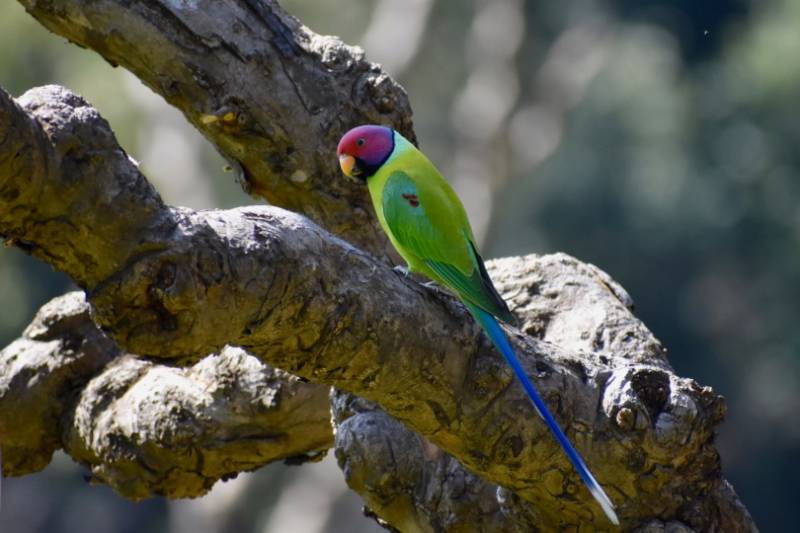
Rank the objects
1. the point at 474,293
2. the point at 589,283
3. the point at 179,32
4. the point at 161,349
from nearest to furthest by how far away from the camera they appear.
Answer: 1. the point at 161,349
2. the point at 474,293
3. the point at 179,32
4. the point at 589,283

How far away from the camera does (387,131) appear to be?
3.48 metres

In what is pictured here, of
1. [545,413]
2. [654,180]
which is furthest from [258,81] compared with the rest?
[654,180]

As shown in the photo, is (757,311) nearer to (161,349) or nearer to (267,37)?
(267,37)

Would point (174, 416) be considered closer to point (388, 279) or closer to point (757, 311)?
point (388, 279)

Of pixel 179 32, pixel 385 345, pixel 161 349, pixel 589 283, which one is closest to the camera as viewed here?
pixel 161 349

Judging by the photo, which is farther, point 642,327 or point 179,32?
point 642,327

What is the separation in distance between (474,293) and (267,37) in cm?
90

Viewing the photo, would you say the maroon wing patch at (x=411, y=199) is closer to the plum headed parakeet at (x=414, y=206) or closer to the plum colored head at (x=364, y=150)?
the plum headed parakeet at (x=414, y=206)

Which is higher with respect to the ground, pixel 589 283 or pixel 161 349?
pixel 589 283

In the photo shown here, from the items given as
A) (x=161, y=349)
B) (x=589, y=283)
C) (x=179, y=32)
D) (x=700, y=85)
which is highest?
(x=700, y=85)

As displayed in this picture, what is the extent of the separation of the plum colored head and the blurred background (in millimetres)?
9574

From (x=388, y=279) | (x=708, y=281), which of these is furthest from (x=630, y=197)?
(x=388, y=279)

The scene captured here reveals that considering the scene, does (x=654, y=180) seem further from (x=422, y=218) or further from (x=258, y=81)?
(x=258, y=81)

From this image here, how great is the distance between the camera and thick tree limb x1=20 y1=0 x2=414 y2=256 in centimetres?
323
